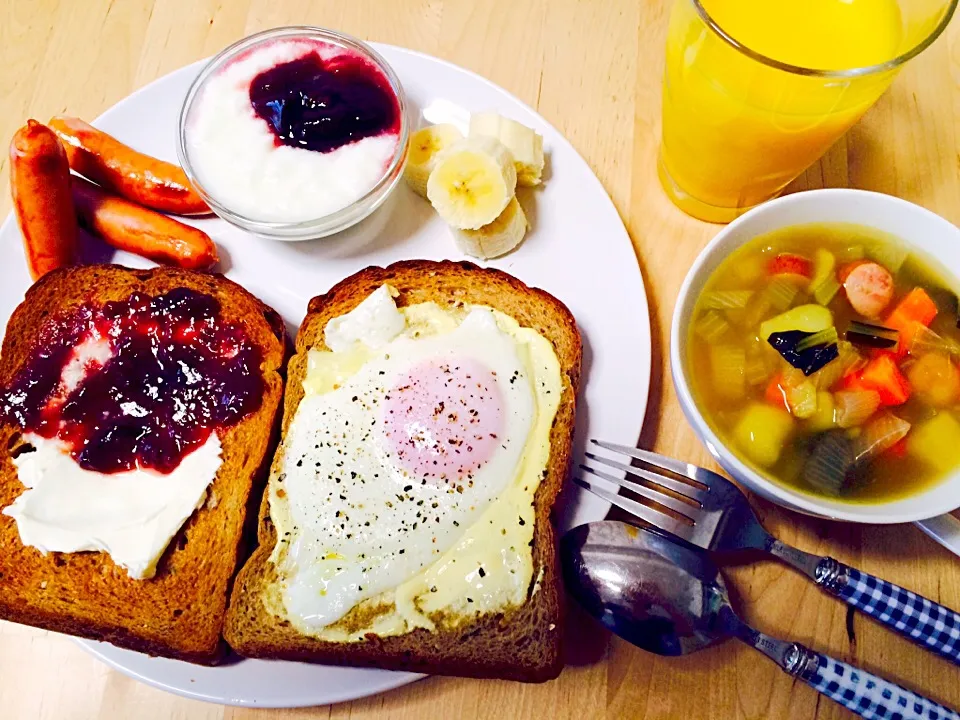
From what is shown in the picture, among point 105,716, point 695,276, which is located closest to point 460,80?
point 695,276

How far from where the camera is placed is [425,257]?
90.9 inches

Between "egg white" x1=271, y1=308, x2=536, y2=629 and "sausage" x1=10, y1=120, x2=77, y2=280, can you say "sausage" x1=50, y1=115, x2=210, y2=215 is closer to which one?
"sausage" x1=10, y1=120, x2=77, y2=280

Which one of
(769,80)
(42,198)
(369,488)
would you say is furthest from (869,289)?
(42,198)

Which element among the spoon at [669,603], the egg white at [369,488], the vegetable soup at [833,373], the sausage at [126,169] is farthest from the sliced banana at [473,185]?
the spoon at [669,603]

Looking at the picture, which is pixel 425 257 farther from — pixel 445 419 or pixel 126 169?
pixel 126 169

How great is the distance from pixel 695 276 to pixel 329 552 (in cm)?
111

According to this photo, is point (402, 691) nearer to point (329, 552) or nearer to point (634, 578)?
point (329, 552)

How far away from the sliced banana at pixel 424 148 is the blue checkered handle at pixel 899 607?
151 cm

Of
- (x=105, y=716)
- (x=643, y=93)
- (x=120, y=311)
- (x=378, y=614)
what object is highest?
(x=643, y=93)

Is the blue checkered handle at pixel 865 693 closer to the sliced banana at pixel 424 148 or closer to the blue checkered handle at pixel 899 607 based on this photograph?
the blue checkered handle at pixel 899 607

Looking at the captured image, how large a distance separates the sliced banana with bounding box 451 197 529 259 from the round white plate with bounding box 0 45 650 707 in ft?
0.15

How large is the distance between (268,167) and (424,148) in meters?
0.46

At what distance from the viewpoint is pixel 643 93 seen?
97.6 inches

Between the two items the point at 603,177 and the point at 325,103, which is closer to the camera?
the point at 325,103
